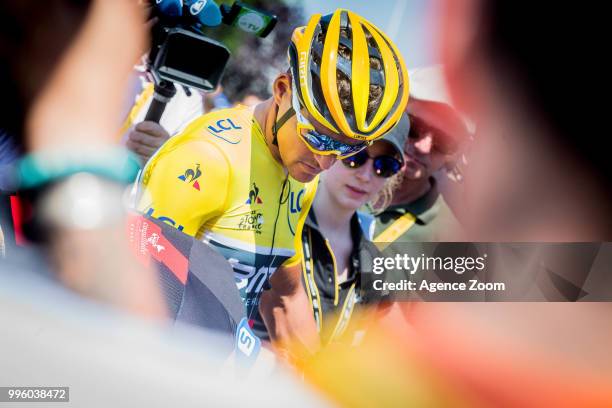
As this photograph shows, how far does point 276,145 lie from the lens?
1.81 meters

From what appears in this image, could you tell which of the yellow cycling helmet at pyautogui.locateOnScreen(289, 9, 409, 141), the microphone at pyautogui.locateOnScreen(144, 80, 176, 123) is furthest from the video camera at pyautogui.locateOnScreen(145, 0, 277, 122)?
the yellow cycling helmet at pyautogui.locateOnScreen(289, 9, 409, 141)

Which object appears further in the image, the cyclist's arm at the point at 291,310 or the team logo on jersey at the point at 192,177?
the cyclist's arm at the point at 291,310

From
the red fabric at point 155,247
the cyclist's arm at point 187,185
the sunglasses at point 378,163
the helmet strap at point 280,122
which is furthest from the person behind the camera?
the sunglasses at point 378,163

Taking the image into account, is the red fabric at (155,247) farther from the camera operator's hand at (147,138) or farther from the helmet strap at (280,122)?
the camera operator's hand at (147,138)

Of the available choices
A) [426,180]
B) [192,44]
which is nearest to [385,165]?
[426,180]

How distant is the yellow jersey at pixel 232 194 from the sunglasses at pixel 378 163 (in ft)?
0.94

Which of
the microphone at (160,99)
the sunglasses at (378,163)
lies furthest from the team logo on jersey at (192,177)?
the sunglasses at (378,163)

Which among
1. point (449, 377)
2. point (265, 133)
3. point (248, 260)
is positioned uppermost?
point (265, 133)

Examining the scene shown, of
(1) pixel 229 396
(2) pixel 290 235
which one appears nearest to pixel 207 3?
(2) pixel 290 235

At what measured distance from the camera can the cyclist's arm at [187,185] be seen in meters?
1.61

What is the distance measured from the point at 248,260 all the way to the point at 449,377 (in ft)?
3.27

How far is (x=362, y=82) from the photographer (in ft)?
5.50

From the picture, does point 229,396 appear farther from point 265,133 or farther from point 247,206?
point 265,133

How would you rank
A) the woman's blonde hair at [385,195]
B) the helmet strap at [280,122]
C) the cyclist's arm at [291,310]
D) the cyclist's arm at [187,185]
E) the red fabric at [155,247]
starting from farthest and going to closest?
the woman's blonde hair at [385,195]
the cyclist's arm at [291,310]
the helmet strap at [280,122]
the cyclist's arm at [187,185]
the red fabric at [155,247]
